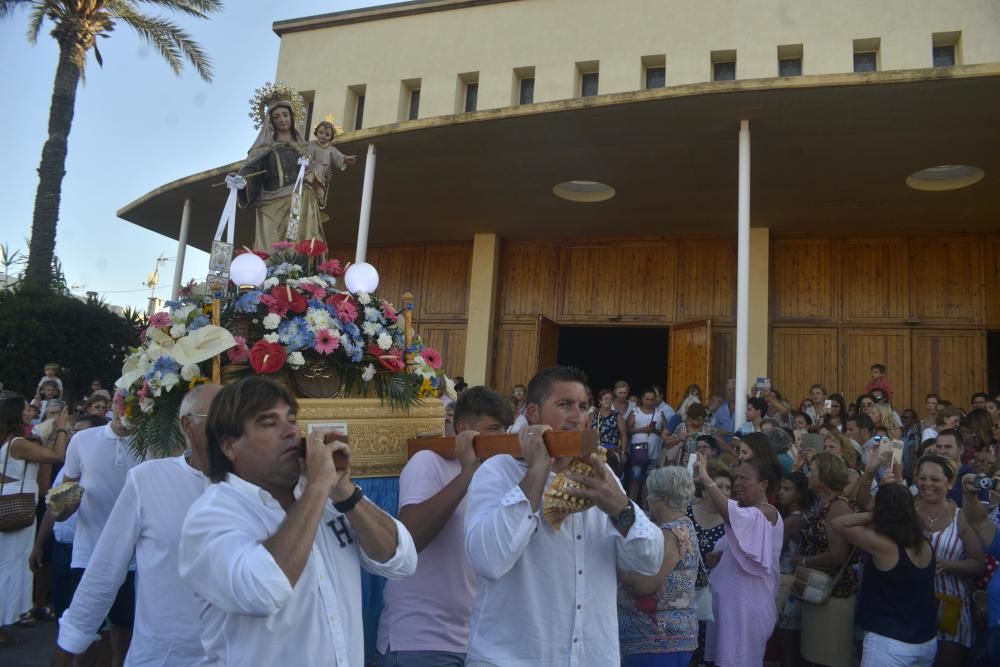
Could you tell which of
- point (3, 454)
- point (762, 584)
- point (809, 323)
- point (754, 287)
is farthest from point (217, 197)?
point (762, 584)

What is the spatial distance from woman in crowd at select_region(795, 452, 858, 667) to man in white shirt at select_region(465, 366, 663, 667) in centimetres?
294

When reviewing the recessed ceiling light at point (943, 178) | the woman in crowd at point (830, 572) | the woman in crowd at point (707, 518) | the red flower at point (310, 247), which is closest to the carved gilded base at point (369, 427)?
the red flower at point (310, 247)

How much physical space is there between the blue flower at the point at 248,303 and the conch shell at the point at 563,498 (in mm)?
2170

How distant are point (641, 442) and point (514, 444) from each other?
30.2ft

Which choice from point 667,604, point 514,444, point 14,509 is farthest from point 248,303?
point 14,509

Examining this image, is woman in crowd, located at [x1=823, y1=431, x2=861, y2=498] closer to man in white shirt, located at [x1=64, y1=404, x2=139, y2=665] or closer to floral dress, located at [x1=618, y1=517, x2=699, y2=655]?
floral dress, located at [x1=618, y1=517, x2=699, y2=655]

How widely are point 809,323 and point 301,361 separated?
1326 cm

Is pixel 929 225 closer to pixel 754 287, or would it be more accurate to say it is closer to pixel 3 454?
pixel 754 287

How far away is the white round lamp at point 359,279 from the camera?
4660 millimetres

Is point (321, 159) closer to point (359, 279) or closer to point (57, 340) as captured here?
point (359, 279)

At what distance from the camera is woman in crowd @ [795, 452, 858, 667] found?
5.17 m

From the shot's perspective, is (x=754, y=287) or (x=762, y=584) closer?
(x=762, y=584)

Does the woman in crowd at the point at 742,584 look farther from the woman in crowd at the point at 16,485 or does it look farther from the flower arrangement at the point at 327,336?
the woman in crowd at the point at 16,485

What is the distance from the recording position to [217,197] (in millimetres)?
14945
